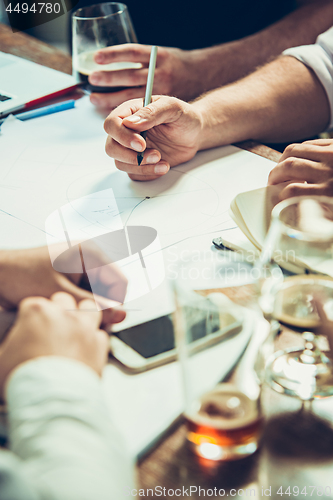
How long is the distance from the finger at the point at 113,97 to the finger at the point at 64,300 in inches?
20.9

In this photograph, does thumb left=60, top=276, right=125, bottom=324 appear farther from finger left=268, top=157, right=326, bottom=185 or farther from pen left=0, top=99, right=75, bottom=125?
pen left=0, top=99, right=75, bottom=125

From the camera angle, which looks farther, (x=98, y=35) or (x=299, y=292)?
(x=98, y=35)

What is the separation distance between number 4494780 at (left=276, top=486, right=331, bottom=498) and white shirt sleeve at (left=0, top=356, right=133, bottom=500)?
0.30ft

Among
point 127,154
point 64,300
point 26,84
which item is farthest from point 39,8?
point 64,300

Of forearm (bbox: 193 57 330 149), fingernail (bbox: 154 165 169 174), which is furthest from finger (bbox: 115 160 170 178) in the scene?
forearm (bbox: 193 57 330 149)

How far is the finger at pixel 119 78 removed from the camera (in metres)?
0.80

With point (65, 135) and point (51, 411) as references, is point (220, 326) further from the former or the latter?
point (65, 135)

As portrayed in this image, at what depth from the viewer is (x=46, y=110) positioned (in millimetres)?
803

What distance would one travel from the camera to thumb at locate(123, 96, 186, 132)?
0.60 metres

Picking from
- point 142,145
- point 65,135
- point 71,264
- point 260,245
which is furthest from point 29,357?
point 65,135

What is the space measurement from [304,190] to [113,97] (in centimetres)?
46

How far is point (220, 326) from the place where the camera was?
0.91 ft

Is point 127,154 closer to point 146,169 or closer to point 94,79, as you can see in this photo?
point 146,169

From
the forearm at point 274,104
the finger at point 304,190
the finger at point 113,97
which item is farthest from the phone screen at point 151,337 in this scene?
the finger at point 113,97
